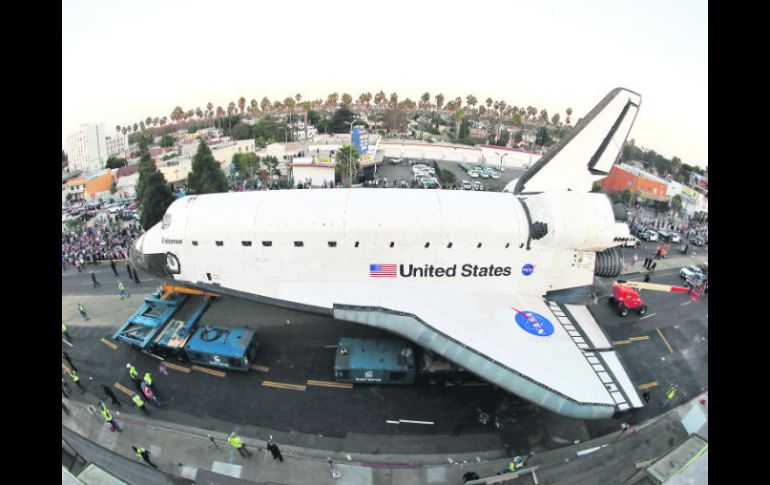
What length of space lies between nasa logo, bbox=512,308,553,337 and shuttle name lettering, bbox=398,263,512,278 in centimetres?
153

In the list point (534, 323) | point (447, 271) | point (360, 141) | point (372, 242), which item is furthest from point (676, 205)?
point (372, 242)

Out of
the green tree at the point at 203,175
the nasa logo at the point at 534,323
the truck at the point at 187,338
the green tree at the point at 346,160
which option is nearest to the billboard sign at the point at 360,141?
the green tree at the point at 346,160

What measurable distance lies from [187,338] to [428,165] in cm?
4138

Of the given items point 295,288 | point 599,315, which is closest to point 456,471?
point 295,288

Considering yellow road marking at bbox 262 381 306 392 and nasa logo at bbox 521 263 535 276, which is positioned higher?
nasa logo at bbox 521 263 535 276

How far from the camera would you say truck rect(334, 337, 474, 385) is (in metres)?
12.1

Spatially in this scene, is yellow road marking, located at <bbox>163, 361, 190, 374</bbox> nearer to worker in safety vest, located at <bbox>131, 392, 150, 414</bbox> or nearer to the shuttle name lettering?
worker in safety vest, located at <bbox>131, 392, 150, 414</bbox>

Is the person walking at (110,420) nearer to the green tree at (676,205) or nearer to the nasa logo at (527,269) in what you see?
the nasa logo at (527,269)

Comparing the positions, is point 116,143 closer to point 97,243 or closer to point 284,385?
point 97,243

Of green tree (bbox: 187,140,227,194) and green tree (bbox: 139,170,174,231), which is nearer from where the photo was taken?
green tree (bbox: 139,170,174,231)

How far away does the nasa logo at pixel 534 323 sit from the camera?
37.0 ft

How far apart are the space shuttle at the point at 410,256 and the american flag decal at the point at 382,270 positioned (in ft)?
0.12

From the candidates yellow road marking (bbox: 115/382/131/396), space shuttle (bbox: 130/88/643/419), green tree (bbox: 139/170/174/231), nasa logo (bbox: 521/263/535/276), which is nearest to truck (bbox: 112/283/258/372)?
yellow road marking (bbox: 115/382/131/396)
